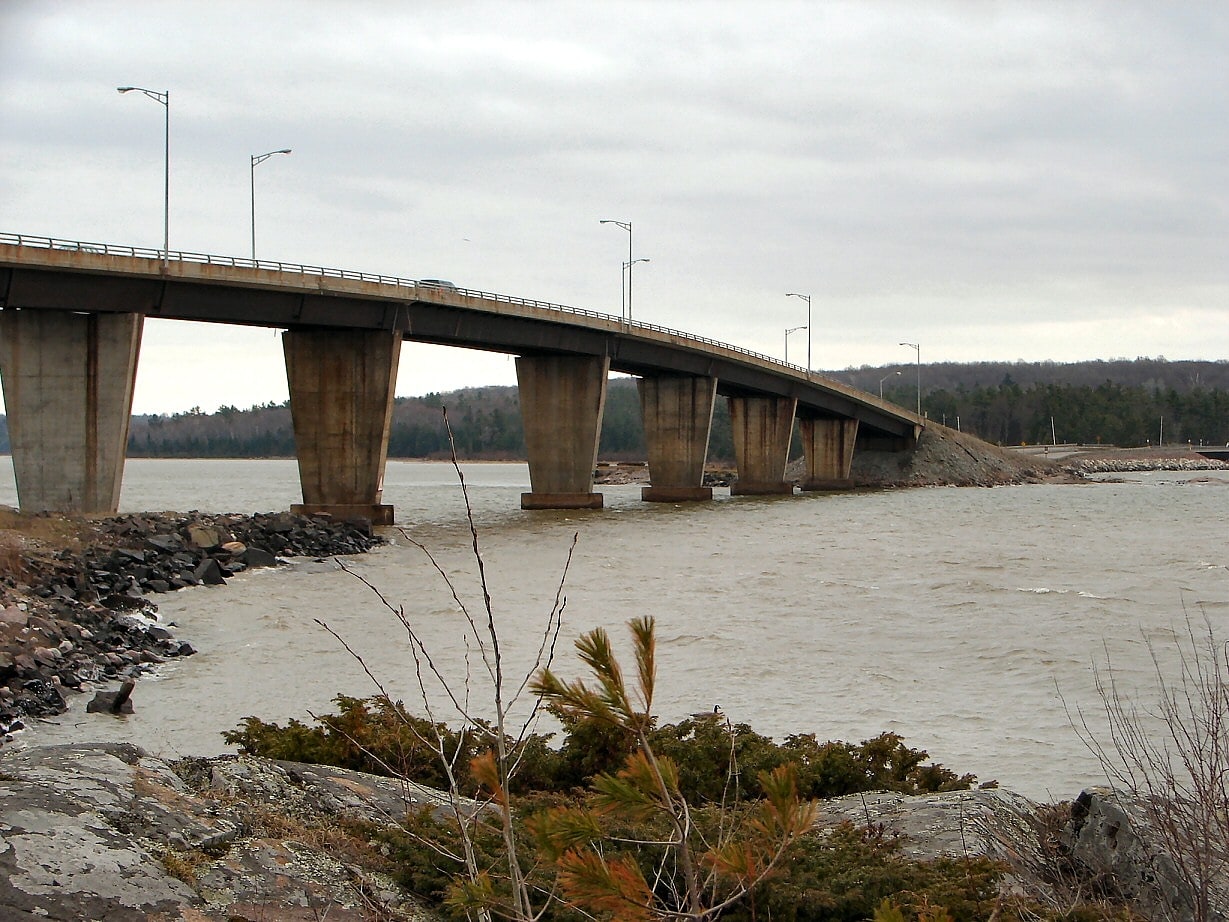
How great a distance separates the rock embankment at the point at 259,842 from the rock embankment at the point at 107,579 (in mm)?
8931

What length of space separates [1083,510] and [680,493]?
25.9m

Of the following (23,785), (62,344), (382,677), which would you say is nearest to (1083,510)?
(62,344)

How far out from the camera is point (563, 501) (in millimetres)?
68000

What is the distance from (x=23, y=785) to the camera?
5.91 m

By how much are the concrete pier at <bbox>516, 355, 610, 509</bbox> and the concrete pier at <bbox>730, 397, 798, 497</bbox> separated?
2675 centimetres

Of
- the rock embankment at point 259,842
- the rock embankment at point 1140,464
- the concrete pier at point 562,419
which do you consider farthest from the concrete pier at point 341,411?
the rock embankment at point 1140,464

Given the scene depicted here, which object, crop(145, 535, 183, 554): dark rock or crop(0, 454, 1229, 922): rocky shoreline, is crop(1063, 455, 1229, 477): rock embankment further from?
crop(0, 454, 1229, 922): rocky shoreline

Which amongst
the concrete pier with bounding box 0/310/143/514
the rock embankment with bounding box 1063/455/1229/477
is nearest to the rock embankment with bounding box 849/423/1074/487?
the rock embankment with bounding box 1063/455/1229/477

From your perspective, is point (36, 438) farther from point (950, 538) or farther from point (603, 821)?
point (603, 821)

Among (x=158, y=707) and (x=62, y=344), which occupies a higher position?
(x=62, y=344)

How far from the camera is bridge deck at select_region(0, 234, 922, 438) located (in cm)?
4009

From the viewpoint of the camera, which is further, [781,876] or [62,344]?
[62,344]

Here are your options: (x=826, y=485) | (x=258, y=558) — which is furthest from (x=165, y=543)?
(x=826, y=485)

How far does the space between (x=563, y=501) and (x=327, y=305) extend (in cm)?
2164
